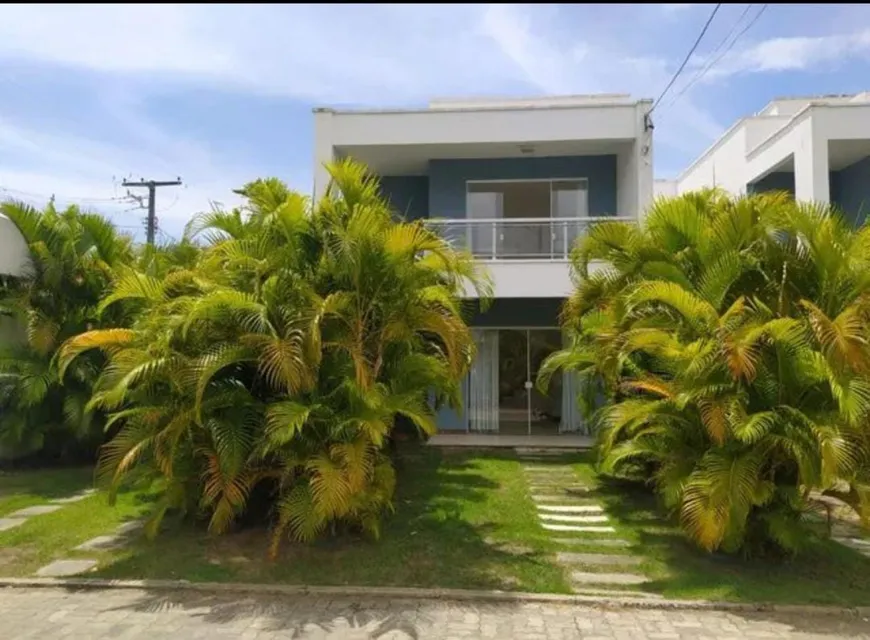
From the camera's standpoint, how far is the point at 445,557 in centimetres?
695

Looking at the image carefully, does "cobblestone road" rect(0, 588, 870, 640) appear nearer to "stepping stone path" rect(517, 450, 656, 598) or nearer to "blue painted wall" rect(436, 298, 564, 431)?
"stepping stone path" rect(517, 450, 656, 598)

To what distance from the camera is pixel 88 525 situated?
324 inches

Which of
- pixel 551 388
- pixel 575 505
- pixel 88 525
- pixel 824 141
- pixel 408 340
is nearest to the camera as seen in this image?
pixel 408 340

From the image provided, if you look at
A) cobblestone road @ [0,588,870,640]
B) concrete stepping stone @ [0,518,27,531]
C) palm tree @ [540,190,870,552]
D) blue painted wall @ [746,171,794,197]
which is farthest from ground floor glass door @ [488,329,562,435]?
cobblestone road @ [0,588,870,640]

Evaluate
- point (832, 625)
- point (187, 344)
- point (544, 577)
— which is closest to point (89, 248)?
point (187, 344)

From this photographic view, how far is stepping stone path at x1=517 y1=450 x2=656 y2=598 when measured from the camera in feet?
21.2

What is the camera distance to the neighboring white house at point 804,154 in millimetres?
13953

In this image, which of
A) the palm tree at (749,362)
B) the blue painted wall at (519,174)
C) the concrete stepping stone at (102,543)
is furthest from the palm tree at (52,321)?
the palm tree at (749,362)

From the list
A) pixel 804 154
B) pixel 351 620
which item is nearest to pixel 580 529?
pixel 351 620

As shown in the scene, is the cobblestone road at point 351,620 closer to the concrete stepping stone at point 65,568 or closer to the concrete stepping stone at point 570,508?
the concrete stepping stone at point 65,568

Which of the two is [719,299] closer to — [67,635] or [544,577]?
[544,577]

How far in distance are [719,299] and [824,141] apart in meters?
8.97

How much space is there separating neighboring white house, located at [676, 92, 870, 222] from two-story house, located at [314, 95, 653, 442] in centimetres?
326

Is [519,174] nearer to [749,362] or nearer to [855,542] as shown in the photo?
[855,542]
